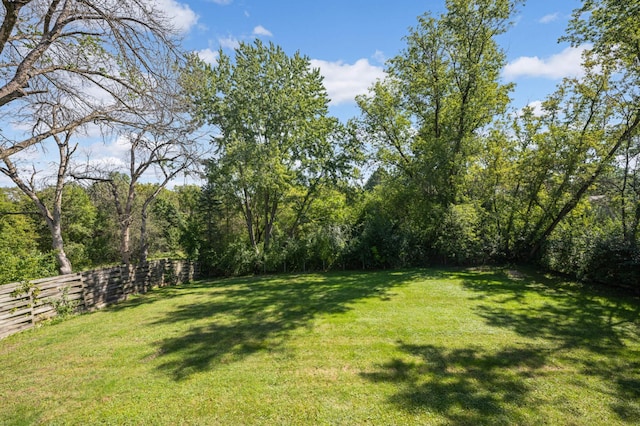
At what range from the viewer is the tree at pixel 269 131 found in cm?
1444

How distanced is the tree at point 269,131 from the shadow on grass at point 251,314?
5748 mm

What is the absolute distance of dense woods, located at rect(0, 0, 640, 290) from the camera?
7.18 meters

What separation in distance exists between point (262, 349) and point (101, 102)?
15.6ft

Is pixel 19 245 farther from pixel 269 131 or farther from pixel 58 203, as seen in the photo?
pixel 269 131

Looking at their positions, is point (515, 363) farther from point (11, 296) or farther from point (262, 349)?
point (11, 296)

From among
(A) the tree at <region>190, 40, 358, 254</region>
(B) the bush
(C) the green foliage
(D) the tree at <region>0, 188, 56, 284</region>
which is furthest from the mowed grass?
(A) the tree at <region>190, 40, 358, 254</region>

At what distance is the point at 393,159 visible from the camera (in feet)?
51.6

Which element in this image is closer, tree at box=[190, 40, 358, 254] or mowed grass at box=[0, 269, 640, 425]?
mowed grass at box=[0, 269, 640, 425]

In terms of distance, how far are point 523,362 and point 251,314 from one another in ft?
17.8

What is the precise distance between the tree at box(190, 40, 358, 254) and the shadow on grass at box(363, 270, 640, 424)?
37.2 feet

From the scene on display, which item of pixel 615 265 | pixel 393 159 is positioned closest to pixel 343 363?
pixel 615 265

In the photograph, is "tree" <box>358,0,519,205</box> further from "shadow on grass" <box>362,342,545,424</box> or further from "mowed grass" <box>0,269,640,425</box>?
"shadow on grass" <box>362,342,545,424</box>

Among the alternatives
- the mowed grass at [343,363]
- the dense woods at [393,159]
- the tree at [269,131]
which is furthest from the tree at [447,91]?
the mowed grass at [343,363]

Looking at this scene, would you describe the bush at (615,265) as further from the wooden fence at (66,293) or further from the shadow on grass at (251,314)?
the wooden fence at (66,293)
